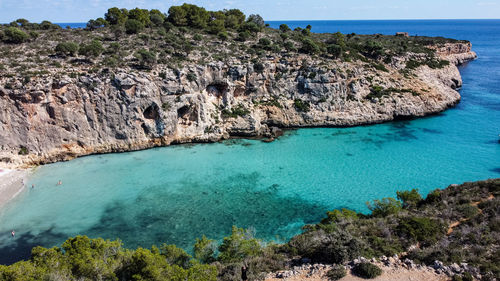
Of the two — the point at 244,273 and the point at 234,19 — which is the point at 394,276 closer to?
the point at 244,273

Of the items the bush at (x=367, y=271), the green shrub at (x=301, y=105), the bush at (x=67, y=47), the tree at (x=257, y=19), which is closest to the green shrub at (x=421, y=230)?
the bush at (x=367, y=271)

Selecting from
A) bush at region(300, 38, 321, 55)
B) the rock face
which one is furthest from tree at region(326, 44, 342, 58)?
the rock face

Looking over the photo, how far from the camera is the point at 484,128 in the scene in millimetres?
37906

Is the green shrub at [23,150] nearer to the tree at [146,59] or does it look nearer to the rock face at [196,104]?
the rock face at [196,104]

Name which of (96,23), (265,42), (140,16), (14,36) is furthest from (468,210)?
(96,23)

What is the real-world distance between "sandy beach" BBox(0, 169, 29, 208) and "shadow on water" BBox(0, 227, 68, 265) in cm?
577

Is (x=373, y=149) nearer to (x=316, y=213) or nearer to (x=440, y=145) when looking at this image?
(x=440, y=145)

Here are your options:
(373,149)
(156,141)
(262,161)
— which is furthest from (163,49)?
(373,149)

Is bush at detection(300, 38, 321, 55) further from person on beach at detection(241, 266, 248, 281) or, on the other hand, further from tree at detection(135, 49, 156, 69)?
person on beach at detection(241, 266, 248, 281)

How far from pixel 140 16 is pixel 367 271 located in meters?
52.4

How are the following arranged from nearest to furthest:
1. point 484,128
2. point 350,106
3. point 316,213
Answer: point 316,213 → point 484,128 → point 350,106

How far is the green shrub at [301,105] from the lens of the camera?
40.2 meters

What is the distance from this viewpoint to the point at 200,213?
2216 cm

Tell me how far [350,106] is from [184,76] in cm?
2373
